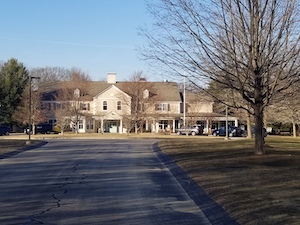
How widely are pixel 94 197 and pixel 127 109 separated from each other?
60705 millimetres


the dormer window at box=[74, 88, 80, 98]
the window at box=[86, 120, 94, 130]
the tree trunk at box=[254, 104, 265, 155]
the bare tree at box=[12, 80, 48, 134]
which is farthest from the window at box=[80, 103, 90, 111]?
the tree trunk at box=[254, 104, 265, 155]

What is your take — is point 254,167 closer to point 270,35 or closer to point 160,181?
point 160,181

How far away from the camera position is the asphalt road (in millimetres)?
10125

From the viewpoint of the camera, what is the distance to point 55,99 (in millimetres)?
80500

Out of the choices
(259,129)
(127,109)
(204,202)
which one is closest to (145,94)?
(127,109)

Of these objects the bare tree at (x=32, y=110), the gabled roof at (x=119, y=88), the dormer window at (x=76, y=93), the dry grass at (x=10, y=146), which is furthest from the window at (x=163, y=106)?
the dry grass at (x=10, y=146)

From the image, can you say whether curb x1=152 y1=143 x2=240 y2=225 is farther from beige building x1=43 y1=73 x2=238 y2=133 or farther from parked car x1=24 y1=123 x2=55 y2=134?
parked car x1=24 y1=123 x2=55 y2=134

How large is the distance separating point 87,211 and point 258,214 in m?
3.55

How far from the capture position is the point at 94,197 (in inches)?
507

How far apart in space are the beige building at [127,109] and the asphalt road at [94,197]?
5119 cm

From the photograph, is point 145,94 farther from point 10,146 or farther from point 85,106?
point 10,146

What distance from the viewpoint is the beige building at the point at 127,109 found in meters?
72.5

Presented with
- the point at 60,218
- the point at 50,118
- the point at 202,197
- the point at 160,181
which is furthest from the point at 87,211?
the point at 50,118

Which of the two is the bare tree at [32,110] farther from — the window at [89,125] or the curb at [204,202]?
the curb at [204,202]
